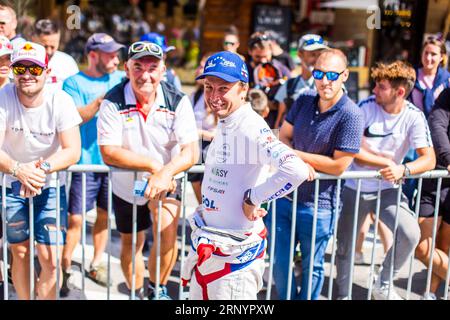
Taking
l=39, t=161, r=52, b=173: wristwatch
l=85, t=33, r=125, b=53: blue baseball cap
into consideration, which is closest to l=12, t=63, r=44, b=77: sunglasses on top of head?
l=39, t=161, r=52, b=173: wristwatch

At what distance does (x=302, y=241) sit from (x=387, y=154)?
0.99 m

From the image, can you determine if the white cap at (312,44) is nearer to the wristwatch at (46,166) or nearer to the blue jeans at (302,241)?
the blue jeans at (302,241)

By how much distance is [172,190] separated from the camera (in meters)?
3.91

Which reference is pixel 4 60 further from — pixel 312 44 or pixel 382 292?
pixel 382 292

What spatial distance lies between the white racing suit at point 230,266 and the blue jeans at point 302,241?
819mm

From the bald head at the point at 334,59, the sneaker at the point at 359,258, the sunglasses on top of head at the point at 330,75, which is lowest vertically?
the sneaker at the point at 359,258

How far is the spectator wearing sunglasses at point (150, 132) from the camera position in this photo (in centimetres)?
395

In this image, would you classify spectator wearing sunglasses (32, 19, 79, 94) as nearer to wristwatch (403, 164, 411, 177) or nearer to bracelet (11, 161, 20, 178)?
bracelet (11, 161, 20, 178)

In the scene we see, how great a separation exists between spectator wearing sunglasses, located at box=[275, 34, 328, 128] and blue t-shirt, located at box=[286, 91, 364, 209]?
55.9 inches

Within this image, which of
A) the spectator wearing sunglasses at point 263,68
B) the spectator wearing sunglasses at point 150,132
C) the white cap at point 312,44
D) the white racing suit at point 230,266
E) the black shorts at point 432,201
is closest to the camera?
the white racing suit at point 230,266

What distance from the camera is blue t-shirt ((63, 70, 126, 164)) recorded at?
4984 mm

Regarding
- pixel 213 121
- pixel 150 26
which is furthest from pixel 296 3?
pixel 213 121

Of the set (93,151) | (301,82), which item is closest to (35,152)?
(93,151)

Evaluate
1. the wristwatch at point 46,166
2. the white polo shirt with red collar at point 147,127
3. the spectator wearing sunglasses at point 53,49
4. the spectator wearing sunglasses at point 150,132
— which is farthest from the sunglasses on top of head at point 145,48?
the spectator wearing sunglasses at point 53,49
